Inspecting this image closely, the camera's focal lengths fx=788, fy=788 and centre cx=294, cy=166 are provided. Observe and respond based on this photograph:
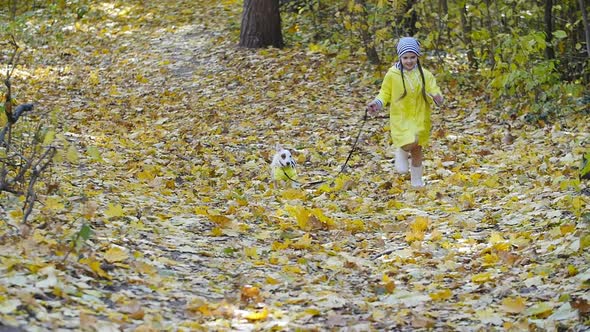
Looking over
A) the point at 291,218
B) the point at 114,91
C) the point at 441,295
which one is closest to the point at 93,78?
the point at 114,91

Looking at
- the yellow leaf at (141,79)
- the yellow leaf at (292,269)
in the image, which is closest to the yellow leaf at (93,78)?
the yellow leaf at (141,79)

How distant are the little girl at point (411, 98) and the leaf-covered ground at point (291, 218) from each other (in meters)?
0.42

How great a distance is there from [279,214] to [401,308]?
247 cm

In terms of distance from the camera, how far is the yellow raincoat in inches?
312

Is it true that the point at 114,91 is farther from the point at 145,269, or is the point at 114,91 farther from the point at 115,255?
the point at 145,269

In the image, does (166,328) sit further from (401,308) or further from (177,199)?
(177,199)

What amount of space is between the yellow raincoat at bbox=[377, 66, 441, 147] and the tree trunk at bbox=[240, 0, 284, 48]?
21.6ft

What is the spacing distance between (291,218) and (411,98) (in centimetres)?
209

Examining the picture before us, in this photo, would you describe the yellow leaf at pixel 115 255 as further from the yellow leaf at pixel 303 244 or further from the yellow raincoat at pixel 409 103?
the yellow raincoat at pixel 409 103

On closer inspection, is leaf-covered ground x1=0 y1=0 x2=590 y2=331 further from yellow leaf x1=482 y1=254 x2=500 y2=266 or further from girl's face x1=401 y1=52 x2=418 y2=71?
girl's face x1=401 y1=52 x2=418 y2=71

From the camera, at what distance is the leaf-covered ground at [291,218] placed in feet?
13.9

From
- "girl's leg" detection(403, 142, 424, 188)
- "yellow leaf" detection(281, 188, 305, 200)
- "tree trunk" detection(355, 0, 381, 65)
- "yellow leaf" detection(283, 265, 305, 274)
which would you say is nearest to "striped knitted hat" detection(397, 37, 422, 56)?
"girl's leg" detection(403, 142, 424, 188)

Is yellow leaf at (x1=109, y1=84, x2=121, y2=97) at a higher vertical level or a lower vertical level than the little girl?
higher

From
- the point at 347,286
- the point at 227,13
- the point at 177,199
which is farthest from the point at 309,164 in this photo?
the point at 227,13
